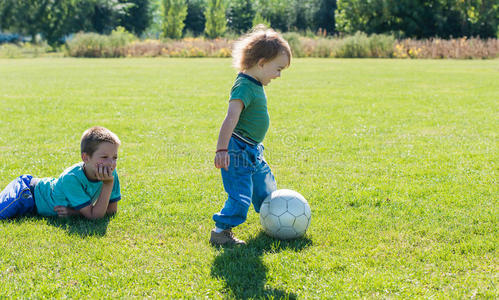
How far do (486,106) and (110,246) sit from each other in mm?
10471

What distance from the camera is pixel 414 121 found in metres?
9.83

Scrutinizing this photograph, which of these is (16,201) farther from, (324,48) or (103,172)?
(324,48)

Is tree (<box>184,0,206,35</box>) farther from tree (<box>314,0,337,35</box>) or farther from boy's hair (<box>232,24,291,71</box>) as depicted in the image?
boy's hair (<box>232,24,291,71</box>)

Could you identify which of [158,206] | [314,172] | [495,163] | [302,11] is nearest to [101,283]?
[158,206]

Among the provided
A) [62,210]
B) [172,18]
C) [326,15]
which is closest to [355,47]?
[172,18]

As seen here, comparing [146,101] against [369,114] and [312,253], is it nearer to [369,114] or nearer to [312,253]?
[369,114]

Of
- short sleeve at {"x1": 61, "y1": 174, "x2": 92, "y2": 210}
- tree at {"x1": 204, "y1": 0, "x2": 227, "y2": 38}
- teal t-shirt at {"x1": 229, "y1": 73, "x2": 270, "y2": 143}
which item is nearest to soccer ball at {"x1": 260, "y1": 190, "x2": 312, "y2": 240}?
teal t-shirt at {"x1": 229, "y1": 73, "x2": 270, "y2": 143}

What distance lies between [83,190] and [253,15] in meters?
60.1

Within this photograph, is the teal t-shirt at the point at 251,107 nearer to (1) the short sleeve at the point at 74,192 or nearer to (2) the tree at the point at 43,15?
(1) the short sleeve at the point at 74,192

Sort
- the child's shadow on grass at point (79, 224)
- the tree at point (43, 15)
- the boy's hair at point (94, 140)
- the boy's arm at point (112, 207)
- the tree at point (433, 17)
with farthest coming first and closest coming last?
the tree at point (43, 15) < the tree at point (433, 17) < the boy's arm at point (112, 207) < the boy's hair at point (94, 140) < the child's shadow on grass at point (79, 224)

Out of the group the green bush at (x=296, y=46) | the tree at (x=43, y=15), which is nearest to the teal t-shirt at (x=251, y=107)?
the green bush at (x=296, y=46)

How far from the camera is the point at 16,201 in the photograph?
461 centimetres

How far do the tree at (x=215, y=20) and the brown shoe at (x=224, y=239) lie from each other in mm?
46280

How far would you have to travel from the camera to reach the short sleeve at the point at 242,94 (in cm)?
392
